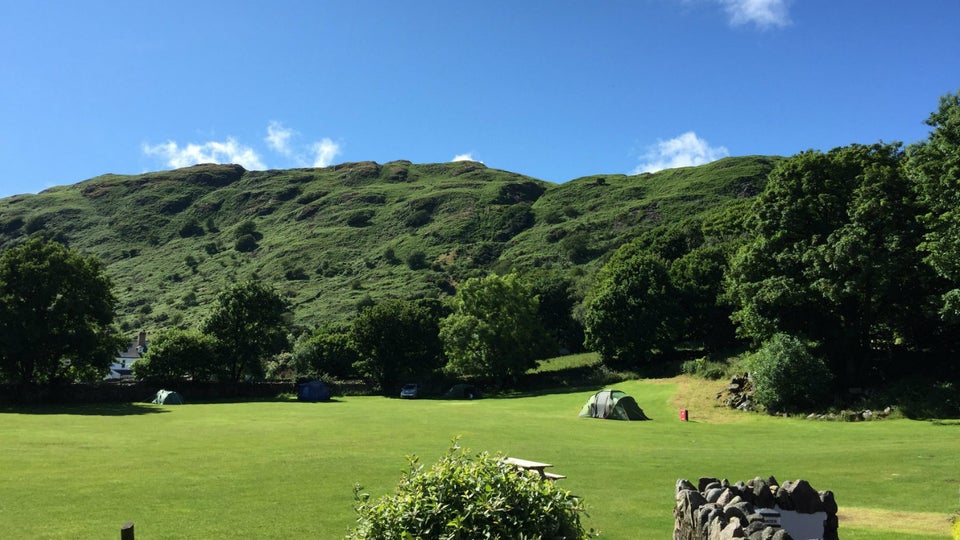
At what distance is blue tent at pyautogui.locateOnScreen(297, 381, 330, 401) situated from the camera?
198 ft

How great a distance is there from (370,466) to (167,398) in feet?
141

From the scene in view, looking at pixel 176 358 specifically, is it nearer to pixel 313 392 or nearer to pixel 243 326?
pixel 243 326

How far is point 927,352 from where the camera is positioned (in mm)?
38188

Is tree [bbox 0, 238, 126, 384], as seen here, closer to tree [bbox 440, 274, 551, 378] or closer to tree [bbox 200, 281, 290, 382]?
tree [bbox 200, 281, 290, 382]

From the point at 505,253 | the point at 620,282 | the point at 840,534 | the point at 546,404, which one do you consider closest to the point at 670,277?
the point at 620,282

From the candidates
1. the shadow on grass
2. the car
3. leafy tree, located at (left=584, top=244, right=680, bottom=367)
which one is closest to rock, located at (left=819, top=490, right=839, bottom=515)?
the shadow on grass

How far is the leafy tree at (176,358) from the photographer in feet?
197

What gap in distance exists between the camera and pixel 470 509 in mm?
5605

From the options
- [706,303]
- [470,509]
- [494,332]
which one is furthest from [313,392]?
[470,509]

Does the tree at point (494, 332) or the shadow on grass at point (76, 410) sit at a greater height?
the tree at point (494, 332)

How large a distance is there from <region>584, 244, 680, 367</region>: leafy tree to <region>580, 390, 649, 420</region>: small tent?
2257 cm

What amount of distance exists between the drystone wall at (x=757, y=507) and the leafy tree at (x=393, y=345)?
200ft

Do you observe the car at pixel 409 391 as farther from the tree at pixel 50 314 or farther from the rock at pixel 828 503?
the rock at pixel 828 503

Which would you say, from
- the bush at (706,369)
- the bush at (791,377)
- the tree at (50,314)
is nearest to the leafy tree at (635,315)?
the bush at (706,369)
